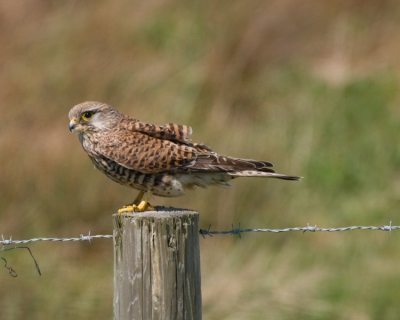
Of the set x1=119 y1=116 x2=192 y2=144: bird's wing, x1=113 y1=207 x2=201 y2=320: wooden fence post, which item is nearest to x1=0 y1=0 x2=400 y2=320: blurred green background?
x1=119 y1=116 x2=192 y2=144: bird's wing

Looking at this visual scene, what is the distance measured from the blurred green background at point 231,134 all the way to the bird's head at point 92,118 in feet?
6.09

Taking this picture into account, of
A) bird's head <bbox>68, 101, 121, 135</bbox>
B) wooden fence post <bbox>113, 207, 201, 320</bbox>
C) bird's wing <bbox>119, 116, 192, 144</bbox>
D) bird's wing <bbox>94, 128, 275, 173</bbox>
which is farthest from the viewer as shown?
bird's head <bbox>68, 101, 121, 135</bbox>

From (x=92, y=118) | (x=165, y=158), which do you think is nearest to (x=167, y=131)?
(x=165, y=158)

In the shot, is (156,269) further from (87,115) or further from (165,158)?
(87,115)

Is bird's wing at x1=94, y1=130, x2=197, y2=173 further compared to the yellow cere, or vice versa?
the yellow cere

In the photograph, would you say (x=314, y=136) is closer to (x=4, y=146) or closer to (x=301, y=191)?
(x=301, y=191)

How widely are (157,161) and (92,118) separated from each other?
57cm

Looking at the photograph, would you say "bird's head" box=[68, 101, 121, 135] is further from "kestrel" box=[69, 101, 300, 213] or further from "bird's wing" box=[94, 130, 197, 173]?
"bird's wing" box=[94, 130, 197, 173]

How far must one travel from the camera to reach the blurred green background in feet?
19.4

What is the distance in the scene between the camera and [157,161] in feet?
13.2

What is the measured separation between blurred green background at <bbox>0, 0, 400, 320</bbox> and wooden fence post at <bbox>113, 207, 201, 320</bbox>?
2.72 metres

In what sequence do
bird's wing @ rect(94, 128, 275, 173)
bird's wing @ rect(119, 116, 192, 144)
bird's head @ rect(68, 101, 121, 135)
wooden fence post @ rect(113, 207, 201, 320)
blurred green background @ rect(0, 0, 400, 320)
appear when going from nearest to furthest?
wooden fence post @ rect(113, 207, 201, 320) < bird's wing @ rect(94, 128, 275, 173) < bird's wing @ rect(119, 116, 192, 144) < bird's head @ rect(68, 101, 121, 135) < blurred green background @ rect(0, 0, 400, 320)

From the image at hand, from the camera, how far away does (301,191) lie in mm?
7266

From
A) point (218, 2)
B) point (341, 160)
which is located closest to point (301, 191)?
point (341, 160)
